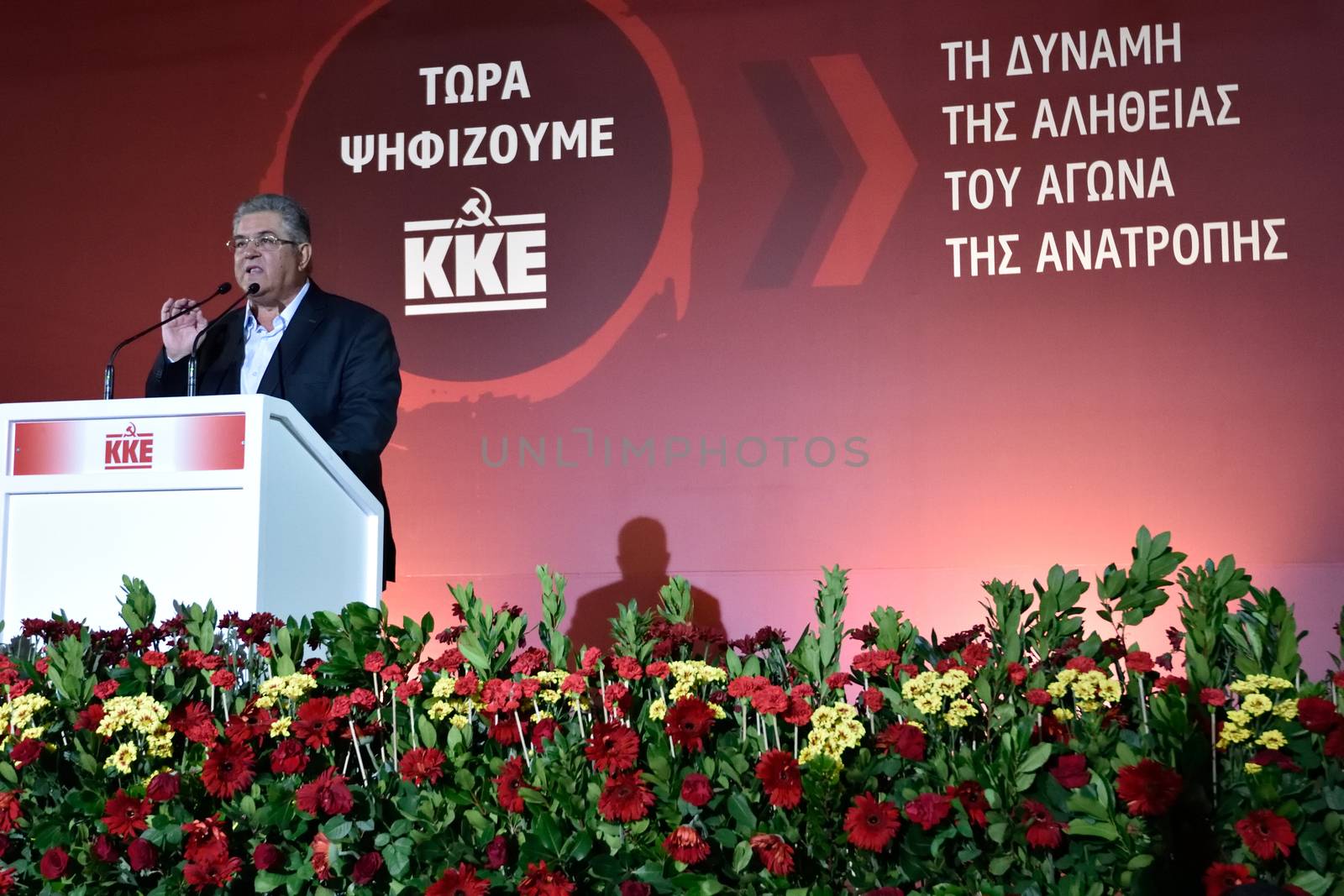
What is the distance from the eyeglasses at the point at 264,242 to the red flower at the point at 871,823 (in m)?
4.11

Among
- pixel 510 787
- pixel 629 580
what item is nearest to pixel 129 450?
pixel 510 787

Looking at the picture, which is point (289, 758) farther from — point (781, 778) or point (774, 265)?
point (774, 265)

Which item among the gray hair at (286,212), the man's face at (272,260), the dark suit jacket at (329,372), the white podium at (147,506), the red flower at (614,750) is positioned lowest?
the red flower at (614,750)

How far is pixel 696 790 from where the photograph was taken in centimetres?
140

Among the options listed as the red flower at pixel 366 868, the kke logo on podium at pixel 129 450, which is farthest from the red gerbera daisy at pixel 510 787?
the kke logo on podium at pixel 129 450

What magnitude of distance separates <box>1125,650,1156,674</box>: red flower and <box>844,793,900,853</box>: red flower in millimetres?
309

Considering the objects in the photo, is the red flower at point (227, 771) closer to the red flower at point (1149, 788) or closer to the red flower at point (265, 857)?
the red flower at point (265, 857)

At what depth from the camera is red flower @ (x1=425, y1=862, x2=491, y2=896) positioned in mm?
1410

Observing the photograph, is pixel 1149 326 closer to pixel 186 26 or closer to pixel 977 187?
pixel 977 187

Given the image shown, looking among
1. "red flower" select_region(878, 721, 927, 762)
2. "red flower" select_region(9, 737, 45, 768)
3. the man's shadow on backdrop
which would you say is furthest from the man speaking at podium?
"red flower" select_region(878, 721, 927, 762)

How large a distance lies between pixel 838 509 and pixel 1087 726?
336 centimetres

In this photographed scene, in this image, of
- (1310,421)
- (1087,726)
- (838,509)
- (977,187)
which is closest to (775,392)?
(838,509)

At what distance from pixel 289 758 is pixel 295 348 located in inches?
133

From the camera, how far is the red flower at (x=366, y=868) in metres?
1.45
